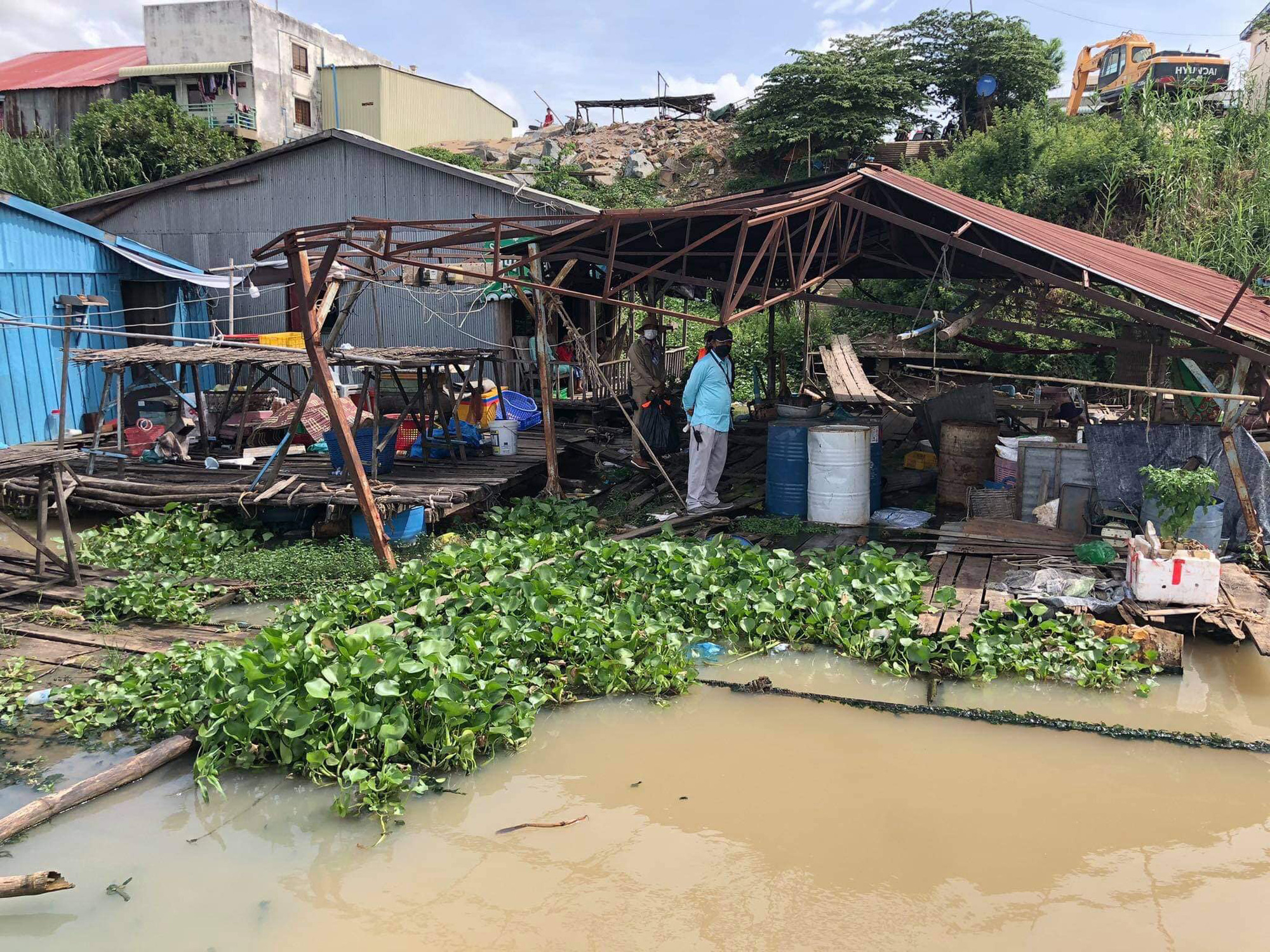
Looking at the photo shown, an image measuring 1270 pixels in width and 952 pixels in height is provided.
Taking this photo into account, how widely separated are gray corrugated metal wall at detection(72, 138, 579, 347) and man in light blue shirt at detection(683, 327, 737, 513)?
21.5ft

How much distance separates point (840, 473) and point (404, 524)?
4514mm

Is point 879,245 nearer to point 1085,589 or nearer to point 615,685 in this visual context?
point 1085,589

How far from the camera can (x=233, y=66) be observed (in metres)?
31.0

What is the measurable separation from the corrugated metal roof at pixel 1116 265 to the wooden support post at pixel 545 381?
3.66 m

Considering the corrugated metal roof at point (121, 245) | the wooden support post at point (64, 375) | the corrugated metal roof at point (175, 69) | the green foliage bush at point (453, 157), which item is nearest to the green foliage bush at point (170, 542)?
the wooden support post at point (64, 375)

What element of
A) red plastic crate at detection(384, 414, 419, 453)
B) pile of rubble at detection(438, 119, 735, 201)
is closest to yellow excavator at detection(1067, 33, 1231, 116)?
pile of rubble at detection(438, 119, 735, 201)

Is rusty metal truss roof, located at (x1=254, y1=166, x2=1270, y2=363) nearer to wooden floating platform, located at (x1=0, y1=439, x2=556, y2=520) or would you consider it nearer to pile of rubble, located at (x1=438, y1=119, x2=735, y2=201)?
wooden floating platform, located at (x1=0, y1=439, x2=556, y2=520)

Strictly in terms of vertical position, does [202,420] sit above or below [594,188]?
below

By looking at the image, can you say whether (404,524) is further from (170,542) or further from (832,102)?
(832,102)

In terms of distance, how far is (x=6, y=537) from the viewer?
1038cm

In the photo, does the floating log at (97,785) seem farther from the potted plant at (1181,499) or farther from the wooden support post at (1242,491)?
the wooden support post at (1242,491)

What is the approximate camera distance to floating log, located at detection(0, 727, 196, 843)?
4.38 meters

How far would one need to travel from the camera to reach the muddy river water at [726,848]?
3.84 metres

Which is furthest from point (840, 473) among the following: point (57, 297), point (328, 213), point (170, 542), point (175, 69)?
point (175, 69)
